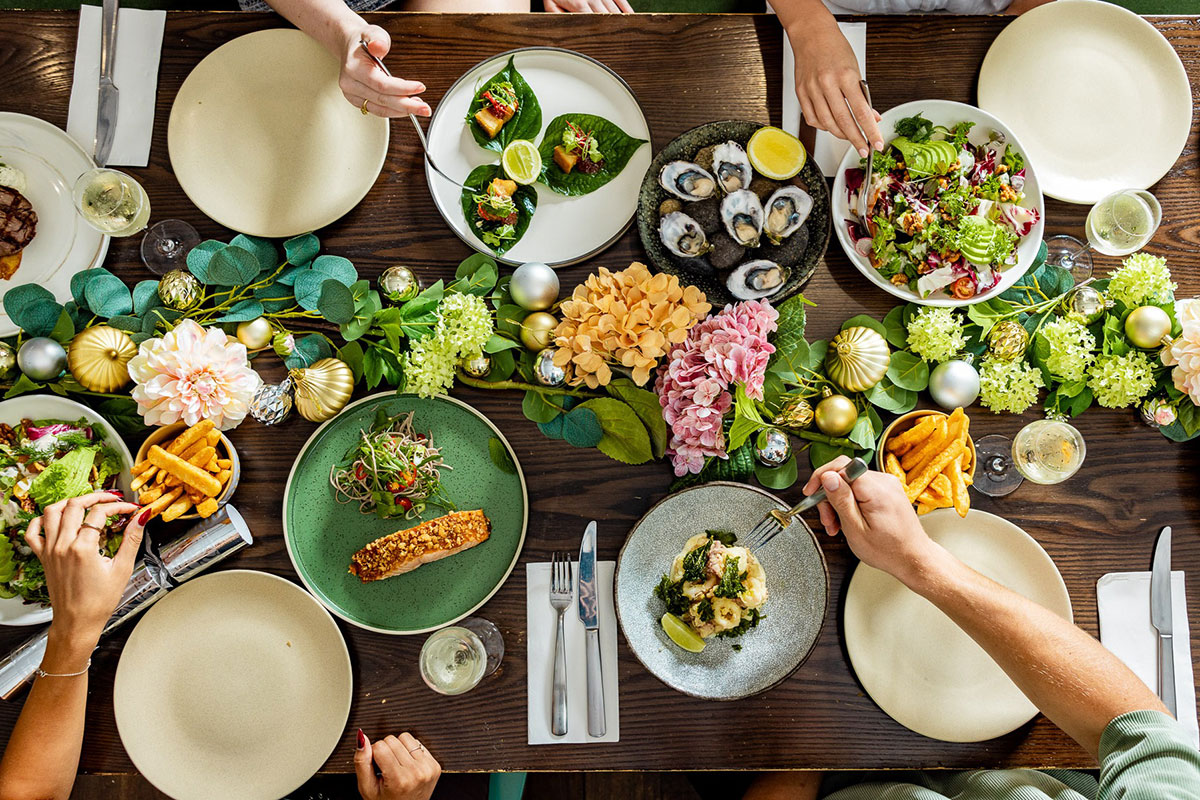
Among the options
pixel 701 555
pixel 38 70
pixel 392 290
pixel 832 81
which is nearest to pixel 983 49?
pixel 832 81

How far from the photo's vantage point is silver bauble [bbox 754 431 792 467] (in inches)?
51.9

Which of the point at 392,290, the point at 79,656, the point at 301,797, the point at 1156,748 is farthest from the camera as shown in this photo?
the point at 301,797

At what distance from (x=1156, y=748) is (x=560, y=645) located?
95 centimetres

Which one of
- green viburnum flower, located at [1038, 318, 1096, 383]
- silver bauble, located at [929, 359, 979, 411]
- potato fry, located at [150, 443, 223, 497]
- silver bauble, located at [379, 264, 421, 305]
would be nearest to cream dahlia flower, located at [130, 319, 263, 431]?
potato fry, located at [150, 443, 223, 497]

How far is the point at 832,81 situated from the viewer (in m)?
1.34

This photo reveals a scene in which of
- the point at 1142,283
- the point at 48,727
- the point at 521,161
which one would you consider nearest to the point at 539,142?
the point at 521,161

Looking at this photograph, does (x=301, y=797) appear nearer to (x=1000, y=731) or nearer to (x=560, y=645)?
(x=560, y=645)

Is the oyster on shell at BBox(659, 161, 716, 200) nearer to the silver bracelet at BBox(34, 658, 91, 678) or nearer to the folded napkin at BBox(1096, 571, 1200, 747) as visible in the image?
the folded napkin at BBox(1096, 571, 1200, 747)

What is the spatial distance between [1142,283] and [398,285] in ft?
4.56

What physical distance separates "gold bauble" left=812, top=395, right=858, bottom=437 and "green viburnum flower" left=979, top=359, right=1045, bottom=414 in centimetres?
26

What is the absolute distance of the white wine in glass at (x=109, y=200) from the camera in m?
1.34

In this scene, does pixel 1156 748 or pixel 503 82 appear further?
pixel 503 82

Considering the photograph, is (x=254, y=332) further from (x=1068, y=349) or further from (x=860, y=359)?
(x=1068, y=349)

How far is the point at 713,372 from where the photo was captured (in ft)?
3.94
